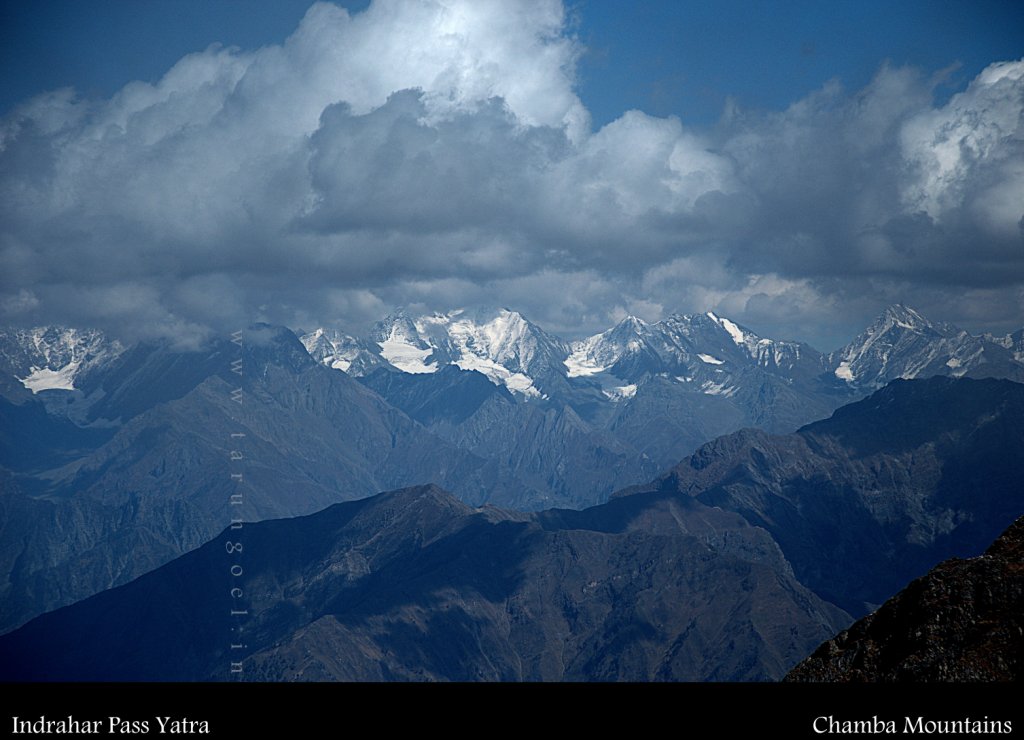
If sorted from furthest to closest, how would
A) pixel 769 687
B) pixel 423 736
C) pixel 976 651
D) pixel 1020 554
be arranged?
pixel 1020 554
pixel 976 651
pixel 769 687
pixel 423 736

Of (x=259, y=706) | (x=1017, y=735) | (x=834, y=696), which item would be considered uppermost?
(x=259, y=706)

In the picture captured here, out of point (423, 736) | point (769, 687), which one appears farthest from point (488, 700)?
point (769, 687)

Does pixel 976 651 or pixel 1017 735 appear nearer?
pixel 1017 735

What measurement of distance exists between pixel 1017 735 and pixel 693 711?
24.3 ft

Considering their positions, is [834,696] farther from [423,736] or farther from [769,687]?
[423,736]

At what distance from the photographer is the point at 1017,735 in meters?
21.3

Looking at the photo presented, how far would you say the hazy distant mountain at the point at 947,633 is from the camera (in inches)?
1260

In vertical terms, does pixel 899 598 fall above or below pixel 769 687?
above

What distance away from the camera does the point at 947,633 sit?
112 feet

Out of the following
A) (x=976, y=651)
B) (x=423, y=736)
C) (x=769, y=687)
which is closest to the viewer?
(x=423, y=736)

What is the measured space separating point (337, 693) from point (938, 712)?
13.4 metres

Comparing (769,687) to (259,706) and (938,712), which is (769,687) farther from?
(259,706)

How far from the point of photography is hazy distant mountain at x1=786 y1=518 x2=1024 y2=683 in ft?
105

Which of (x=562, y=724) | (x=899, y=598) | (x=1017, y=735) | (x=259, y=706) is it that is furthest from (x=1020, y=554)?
(x=259, y=706)
